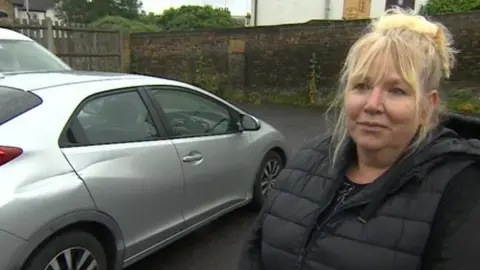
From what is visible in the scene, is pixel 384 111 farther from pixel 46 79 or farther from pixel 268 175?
pixel 268 175

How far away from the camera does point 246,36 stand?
1391 cm

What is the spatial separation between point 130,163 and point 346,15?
53.7 feet

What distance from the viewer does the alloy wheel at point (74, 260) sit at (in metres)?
2.61

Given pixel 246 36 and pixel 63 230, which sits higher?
pixel 246 36

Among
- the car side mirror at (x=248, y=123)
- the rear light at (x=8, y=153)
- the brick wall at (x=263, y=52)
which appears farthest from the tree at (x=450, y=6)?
the rear light at (x=8, y=153)

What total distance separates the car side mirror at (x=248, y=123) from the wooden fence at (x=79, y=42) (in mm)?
7565

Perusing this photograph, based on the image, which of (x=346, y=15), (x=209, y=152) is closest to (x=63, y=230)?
(x=209, y=152)

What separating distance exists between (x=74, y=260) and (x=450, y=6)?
14683mm

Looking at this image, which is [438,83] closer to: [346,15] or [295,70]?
[295,70]

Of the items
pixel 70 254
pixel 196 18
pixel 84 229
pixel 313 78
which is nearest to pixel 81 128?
pixel 84 229

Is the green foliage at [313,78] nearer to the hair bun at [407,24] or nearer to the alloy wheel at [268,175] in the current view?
the alloy wheel at [268,175]

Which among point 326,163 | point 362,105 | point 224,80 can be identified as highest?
point 362,105

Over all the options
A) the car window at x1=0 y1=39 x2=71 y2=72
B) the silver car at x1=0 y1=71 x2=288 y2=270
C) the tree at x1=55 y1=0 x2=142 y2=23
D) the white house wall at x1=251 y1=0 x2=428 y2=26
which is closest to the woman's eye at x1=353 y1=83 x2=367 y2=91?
the silver car at x1=0 y1=71 x2=288 y2=270

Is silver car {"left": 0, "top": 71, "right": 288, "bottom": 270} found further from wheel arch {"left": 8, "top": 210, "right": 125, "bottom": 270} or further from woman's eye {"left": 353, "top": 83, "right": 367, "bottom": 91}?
woman's eye {"left": 353, "top": 83, "right": 367, "bottom": 91}
